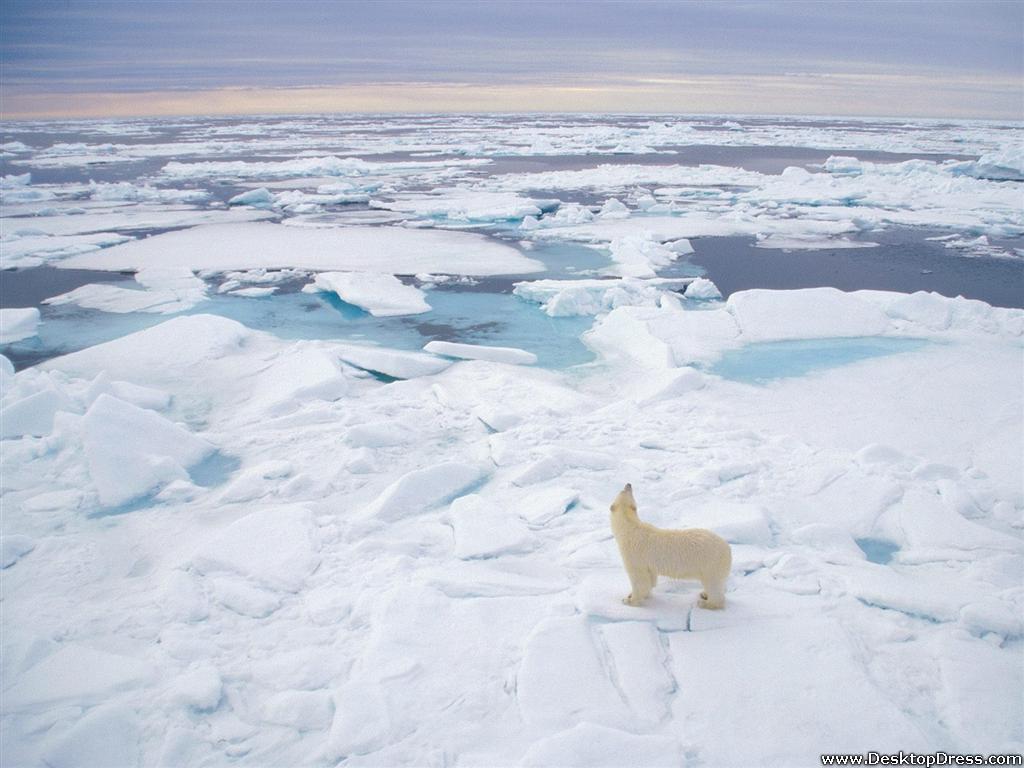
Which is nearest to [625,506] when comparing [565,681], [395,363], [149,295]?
[565,681]

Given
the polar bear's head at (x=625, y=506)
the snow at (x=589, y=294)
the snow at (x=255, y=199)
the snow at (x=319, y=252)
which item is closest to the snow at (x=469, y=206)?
the snow at (x=319, y=252)

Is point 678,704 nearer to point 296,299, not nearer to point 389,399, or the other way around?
point 389,399

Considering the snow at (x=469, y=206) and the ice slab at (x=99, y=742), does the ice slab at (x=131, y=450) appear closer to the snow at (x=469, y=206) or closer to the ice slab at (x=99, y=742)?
the ice slab at (x=99, y=742)

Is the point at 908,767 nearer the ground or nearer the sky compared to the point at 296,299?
nearer the sky

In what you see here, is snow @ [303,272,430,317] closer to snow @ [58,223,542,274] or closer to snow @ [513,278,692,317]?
snow @ [58,223,542,274]

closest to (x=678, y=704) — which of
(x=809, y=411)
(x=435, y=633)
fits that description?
(x=435, y=633)

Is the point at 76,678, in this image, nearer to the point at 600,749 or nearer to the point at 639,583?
the point at 600,749
